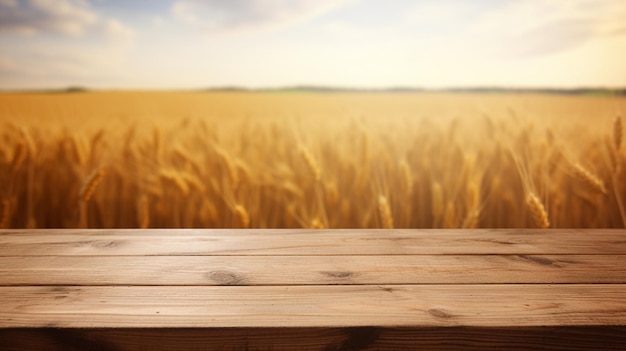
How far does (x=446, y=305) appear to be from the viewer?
55cm


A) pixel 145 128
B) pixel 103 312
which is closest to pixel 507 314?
pixel 103 312

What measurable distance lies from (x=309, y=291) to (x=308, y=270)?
7cm

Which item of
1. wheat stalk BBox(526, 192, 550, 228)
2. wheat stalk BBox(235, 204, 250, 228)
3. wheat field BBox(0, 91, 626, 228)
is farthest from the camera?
wheat field BBox(0, 91, 626, 228)

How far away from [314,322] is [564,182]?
1638 mm

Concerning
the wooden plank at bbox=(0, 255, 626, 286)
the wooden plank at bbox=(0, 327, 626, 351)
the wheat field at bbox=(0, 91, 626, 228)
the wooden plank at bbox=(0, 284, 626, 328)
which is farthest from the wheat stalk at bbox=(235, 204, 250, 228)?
the wooden plank at bbox=(0, 327, 626, 351)

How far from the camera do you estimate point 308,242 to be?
0.79 m

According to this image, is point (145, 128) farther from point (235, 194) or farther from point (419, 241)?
point (419, 241)

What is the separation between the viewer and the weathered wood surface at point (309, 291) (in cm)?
50

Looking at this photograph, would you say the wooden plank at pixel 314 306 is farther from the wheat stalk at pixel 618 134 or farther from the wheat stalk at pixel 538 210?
the wheat stalk at pixel 618 134

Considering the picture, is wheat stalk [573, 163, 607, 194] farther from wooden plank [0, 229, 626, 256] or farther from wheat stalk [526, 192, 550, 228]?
wooden plank [0, 229, 626, 256]

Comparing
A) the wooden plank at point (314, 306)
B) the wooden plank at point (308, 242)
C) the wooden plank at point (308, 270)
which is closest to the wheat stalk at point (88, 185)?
the wooden plank at point (308, 242)

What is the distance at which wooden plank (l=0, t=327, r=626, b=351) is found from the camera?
494mm

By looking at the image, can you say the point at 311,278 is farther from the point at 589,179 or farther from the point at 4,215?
the point at 4,215

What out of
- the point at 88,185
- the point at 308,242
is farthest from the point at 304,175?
the point at 308,242
